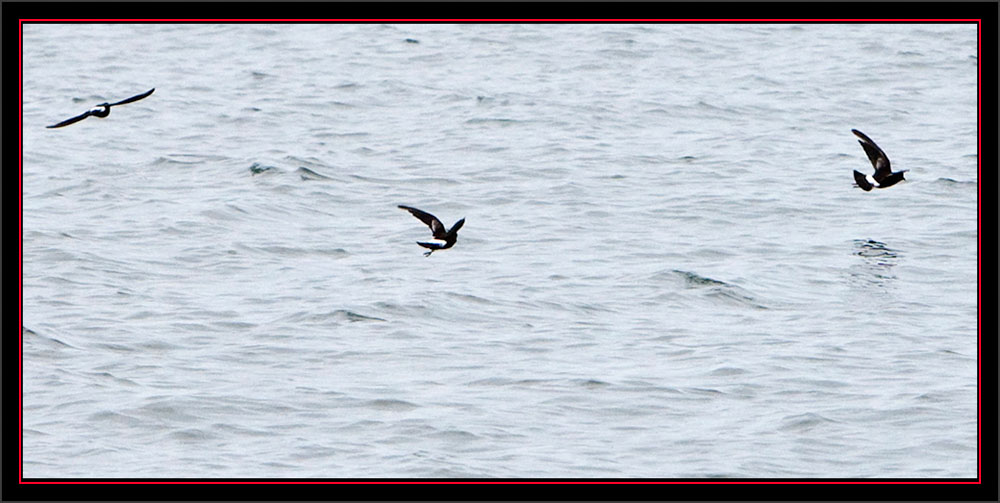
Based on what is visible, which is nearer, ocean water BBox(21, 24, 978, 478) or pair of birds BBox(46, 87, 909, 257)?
A: ocean water BBox(21, 24, 978, 478)

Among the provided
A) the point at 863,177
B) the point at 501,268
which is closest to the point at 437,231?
the point at 501,268

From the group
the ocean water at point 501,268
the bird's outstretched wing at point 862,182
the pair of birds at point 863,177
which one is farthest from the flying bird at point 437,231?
the bird's outstretched wing at point 862,182

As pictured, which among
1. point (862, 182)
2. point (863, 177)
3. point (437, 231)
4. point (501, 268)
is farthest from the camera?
point (501, 268)

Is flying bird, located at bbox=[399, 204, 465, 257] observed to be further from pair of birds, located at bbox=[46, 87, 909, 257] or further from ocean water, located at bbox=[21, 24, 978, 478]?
ocean water, located at bbox=[21, 24, 978, 478]

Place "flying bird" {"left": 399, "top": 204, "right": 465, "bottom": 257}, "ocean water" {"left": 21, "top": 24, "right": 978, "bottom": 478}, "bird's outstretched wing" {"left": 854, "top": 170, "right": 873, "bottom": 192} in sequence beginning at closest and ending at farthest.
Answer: "ocean water" {"left": 21, "top": 24, "right": 978, "bottom": 478}
"flying bird" {"left": 399, "top": 204, "right": 465, "bottom": 257}
"bird's outstretched wing" {"left": 854, "top": 170, "right": 873, "bottom": 192}

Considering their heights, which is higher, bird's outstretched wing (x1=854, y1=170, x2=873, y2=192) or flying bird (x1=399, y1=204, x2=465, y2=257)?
bird's outstretched wing (x1=854, y1=170, x2=873, y2=192)

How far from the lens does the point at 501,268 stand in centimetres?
1792

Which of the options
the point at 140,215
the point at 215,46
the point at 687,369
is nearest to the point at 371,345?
the point at 687,369

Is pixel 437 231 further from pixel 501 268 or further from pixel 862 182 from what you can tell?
pixel 862 182

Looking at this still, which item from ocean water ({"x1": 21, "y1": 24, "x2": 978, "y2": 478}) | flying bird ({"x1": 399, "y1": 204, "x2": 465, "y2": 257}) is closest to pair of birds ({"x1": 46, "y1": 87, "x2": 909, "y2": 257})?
flying bird ({"x1": 399, "y1": 204, "x2": 465, "y2": 257})

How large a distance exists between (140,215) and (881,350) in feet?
31.2

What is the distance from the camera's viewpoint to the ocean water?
1228cm

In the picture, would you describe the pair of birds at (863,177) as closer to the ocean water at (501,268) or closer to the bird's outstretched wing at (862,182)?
the bird's outstretched wing at (862,182)

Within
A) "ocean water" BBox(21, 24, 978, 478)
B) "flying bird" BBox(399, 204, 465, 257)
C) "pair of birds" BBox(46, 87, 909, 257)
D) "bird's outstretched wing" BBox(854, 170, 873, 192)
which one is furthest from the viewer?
"bird's outstretched wing" BBox(854, 170, 873, 192)
